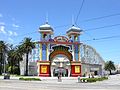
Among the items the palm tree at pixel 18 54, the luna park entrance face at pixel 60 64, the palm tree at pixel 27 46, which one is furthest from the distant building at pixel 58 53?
the palm tree at pixel 18 54

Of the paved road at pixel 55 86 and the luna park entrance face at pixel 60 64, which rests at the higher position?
the luna park entrance face at pixel 60 64

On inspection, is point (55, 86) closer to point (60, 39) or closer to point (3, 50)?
point (60, 39)

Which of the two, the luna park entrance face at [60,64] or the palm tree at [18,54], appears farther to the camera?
the palm tree at [18,54]

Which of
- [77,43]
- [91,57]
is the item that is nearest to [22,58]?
[77,43]

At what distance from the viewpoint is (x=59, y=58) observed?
323ft

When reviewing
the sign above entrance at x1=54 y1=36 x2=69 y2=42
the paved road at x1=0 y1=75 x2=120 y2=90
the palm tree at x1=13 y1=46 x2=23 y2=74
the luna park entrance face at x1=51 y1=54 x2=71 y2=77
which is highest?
the sign above entrance at x1=54 y1=36 x2=69 y2=42

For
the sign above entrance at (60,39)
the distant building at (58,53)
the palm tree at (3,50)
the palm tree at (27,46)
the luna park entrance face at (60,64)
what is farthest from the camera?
the palm tree at (3,50)

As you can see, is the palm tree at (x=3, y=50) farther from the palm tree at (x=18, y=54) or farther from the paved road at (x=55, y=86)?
the paved road at (x=55, y=86)

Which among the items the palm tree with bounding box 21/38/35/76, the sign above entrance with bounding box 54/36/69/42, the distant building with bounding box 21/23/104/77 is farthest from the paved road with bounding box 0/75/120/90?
the palm tree with bounding box 21/38/35/76

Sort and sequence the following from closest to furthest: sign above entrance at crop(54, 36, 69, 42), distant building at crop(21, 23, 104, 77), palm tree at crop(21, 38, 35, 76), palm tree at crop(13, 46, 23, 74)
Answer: distant building at crop(21, 23, 104, 77) < sign above entrance at crop(54, 36, 69, 42) < palm tree at crop(21, 38, 35, 76) < palm tree at crop(13, 46, 23, 74)

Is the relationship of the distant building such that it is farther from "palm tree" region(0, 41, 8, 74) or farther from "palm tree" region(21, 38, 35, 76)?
"palm tree" region(0, 41, 8, 74)

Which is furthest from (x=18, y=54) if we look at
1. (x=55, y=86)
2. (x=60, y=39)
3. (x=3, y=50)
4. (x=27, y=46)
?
(x=55, y=86)

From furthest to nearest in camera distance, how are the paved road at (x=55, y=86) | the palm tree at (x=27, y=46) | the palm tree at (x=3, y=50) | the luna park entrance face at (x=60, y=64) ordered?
1. the palm tree at (x=3, y=50)
2. the palm tree at (x=27, y=46)
3. the luna park entrance face at (x=60, y=64)
4. the paved road at (x=55, y=86)

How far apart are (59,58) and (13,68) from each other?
2694 centimetres
